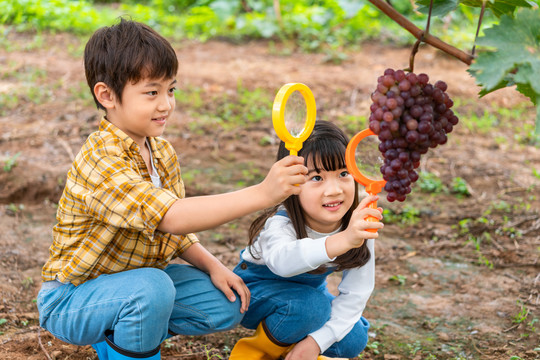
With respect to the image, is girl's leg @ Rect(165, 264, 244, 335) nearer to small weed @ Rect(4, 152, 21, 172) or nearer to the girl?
the girl

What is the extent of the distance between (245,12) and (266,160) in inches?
194

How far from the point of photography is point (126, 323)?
1.72 meters

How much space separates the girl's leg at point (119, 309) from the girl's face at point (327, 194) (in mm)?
483

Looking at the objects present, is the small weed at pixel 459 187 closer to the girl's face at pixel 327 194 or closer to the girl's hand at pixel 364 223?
the girl's face at pixel 327 194

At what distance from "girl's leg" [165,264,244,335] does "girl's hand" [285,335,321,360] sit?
0.21 metres

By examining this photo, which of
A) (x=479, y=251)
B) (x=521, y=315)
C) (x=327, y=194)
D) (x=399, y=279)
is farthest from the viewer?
(x=479, y=251)

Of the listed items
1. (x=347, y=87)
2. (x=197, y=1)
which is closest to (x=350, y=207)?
(x=347, y=87)

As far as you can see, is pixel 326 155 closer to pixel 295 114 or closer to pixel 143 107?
pixel 295 114

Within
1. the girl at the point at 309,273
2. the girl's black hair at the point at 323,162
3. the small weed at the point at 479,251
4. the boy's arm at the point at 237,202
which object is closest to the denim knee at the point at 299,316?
the girl at the point at 309,273

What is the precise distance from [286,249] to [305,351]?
0.36m

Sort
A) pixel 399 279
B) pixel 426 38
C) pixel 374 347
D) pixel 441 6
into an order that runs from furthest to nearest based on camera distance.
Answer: pixel 399 279
pixel 374 347
pixel 441 6
pixel 426 38

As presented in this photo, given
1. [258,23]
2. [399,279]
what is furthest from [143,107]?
[258,23]

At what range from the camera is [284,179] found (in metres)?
1.46

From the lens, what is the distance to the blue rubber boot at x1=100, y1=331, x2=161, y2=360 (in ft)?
5.74
